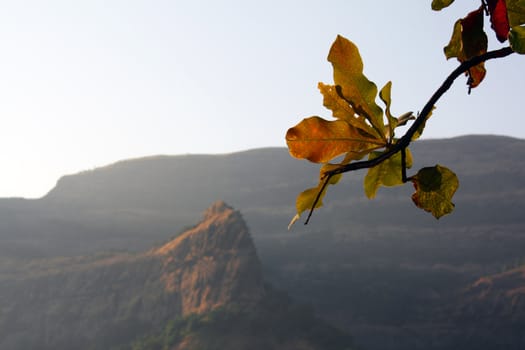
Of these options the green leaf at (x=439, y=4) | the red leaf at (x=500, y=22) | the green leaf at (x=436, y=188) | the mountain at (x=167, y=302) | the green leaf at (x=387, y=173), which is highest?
the green leaf at (x=439, y=4)

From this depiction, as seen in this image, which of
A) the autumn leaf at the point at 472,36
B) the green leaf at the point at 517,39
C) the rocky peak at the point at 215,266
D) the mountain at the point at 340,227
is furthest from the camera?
the mountain at the point at 340,227

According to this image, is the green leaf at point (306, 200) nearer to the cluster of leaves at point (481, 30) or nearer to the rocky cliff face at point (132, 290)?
the cluster of leaves at point (481, 30)

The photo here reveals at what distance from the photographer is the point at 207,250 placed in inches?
1966

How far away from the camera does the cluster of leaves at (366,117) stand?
1.22 metres

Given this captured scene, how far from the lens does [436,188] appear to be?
4.61ft

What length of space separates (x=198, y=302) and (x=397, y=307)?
2619 cm

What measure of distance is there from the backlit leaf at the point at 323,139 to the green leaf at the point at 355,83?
32 millimetres

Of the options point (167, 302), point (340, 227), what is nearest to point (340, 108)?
point (167, 302)

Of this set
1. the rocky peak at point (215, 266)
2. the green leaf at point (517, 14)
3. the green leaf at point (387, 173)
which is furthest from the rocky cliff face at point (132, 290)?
the green leaf at point (517, 14)

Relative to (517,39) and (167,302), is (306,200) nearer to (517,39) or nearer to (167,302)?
(517,39)

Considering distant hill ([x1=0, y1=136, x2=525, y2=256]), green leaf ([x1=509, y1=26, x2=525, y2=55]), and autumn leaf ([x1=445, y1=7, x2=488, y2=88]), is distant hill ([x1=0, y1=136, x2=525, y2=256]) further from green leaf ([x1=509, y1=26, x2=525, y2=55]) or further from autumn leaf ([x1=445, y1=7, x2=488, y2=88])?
green leaf ([x1=509, y1=26, x2=525, y2=55])

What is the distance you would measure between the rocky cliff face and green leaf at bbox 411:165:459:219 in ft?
145

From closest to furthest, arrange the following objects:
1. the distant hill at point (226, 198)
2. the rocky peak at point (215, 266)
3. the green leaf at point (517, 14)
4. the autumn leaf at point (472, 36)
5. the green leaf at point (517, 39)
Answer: the green leaf at point (517, 39) < the green leaf at point (517, 14) < the autumn leaf at point (472, 36) < the rocky peak at point (215, 266) < the distant hill at point (226, 198)

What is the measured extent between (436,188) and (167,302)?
48.8m
